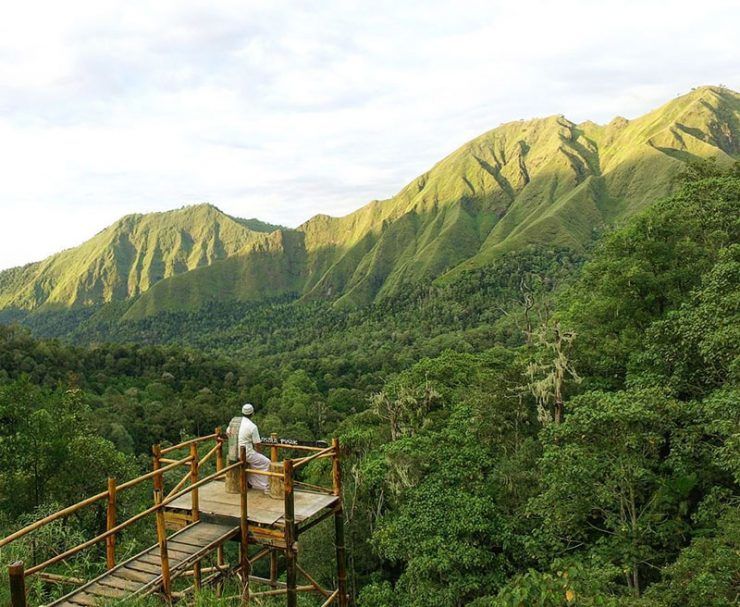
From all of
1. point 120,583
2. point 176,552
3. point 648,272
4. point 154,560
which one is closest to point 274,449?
point 176,552

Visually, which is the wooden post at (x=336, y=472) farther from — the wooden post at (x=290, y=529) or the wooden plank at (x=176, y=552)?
the wooden plank at (x=176, y=552)

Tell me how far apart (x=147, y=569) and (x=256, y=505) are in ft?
7.22

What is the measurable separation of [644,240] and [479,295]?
459ft

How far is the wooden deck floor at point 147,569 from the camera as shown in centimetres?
795

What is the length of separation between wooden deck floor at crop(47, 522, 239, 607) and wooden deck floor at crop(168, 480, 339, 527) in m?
0.30

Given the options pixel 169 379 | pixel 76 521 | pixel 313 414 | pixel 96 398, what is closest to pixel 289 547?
pixel 76 521

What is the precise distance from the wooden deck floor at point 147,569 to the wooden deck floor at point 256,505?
0.30 m

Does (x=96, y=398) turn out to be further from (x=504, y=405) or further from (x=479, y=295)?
(x=479, y=295)

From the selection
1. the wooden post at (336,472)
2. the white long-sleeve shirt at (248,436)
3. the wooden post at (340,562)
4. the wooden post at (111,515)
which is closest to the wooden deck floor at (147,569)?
the wooden post at (111,515)

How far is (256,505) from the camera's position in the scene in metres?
10.3

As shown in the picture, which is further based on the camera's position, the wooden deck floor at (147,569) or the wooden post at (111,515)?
the wooden post at (111,515)

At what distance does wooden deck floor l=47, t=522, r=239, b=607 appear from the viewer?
26.1 feet

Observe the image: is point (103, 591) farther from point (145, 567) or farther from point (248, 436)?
point (248, 436)

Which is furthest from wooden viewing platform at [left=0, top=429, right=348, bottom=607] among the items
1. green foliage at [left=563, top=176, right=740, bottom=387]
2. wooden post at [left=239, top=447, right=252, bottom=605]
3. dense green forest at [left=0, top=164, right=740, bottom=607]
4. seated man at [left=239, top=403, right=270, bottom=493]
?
green foliage at [left=563, top=176, right=740, bottom=387]
